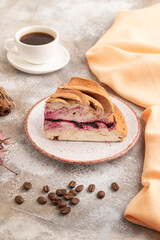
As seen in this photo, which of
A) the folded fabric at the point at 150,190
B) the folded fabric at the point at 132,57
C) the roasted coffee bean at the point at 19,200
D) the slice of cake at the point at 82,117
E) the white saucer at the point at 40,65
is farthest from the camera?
the white saucer at the point at 40,65

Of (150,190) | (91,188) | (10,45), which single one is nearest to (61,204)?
(91,188)

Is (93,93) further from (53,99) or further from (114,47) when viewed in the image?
(114,47)

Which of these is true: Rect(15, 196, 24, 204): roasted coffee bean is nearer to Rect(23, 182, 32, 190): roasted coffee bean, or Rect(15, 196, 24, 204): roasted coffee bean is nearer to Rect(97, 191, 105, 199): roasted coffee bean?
Rect(23, 182, 32, 190): roasted coffee bean

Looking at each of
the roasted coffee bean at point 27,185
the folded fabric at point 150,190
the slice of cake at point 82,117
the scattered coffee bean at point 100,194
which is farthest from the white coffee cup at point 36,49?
the scattered coffee bean at point 100,194

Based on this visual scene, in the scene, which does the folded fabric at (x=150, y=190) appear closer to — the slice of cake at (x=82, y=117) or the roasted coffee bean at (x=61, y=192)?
the slice of cake at (x=82, y=117)

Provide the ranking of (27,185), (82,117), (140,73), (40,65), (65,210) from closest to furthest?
(65,210) → (27,185) → (82,117) → (140,73) → (40,65)

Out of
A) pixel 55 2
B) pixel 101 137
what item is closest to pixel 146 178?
pixel 101 137

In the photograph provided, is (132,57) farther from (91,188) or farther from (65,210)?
(65,210)
